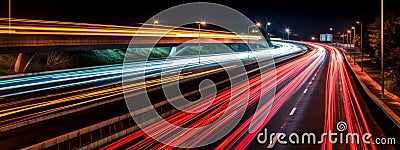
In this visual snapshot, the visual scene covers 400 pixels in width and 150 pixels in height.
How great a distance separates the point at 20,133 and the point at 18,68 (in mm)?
Answer: 34433

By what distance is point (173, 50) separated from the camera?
90.2 metres

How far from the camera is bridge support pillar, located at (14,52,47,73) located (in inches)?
1902

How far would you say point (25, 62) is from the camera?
161ft

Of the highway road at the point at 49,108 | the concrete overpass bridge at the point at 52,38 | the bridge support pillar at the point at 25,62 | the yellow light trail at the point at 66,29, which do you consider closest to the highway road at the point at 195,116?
the highway road at the point at 49,108

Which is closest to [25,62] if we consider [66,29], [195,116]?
[66,29]

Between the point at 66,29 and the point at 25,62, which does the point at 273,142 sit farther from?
the point at 66,29

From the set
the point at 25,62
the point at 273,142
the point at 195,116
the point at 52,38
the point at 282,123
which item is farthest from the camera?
the point at 25,62

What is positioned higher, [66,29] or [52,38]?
[66,29]

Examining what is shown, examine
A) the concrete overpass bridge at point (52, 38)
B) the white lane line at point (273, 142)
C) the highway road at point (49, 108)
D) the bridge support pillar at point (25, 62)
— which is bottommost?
the white lane line at point (273, 142)

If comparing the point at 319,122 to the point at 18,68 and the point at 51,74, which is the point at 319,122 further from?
the point at 18,68

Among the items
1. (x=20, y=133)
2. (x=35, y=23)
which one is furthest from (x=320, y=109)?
(x=35, y=23)

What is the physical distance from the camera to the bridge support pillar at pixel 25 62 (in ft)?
159

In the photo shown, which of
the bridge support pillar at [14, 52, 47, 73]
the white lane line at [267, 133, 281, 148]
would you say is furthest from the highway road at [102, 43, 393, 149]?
the bridge support pillar at [14, 52, 47, 73]

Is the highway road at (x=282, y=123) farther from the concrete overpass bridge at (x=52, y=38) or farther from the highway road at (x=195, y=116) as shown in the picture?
the concrete overpass bridge at (x=52, y=38)
